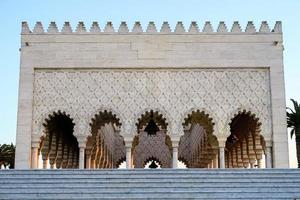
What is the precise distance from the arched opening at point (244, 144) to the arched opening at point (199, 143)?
39.7 inches

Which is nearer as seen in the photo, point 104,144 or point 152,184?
point 152,184

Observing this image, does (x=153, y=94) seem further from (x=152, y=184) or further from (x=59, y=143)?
(x=152, y=184)

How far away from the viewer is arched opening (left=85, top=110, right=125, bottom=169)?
63.1 feet

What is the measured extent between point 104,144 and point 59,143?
3.95 m

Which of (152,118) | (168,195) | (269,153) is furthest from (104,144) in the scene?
(168,195)

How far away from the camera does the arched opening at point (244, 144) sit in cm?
2017

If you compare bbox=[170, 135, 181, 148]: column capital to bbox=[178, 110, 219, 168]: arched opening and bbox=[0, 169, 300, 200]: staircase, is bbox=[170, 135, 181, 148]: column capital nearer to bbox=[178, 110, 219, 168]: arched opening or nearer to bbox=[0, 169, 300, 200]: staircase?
bbox=[178, 110, 219, 168]: arched opening

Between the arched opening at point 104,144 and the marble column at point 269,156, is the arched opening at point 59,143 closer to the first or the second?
the arched opening at point 104,144

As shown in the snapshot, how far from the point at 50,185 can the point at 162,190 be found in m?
2.19

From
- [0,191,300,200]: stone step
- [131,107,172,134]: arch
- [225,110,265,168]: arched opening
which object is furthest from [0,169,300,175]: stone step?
[225,110,265,168]: arched opening

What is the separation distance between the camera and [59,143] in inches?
859

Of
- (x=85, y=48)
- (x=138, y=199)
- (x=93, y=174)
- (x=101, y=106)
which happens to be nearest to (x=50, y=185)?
(x=93, y=174)

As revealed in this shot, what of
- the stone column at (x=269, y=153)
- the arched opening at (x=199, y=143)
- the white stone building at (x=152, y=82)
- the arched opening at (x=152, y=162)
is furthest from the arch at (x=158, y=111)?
the arched opening at (x=152, y=162)

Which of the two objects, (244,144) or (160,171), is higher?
(244,144)
